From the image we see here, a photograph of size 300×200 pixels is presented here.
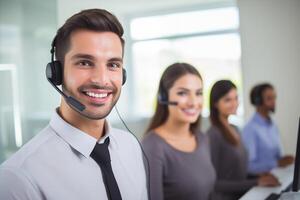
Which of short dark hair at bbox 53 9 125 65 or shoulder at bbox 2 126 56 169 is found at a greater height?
short dark hair at bbox 53 9 125 65

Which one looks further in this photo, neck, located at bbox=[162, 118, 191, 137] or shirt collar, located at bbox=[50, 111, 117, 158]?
neck, located at bbox=[162, 118, 191, 137]

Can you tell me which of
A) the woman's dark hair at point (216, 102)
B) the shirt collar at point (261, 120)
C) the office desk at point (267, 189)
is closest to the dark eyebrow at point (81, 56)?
the office desk at point (267, 189)

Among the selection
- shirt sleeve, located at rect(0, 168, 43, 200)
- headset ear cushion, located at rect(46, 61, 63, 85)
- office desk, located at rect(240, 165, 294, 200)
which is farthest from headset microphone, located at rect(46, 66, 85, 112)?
office desk, located at rect(240, 165, 294, 200)

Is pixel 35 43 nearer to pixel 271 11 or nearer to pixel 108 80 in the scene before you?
pixel 108 80

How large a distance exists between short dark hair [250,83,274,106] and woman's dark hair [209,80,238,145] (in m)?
0.32

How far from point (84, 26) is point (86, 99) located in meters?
0.19

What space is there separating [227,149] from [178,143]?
0.46 meters

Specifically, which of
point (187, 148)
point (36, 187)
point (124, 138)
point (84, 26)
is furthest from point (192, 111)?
point (36, 187)

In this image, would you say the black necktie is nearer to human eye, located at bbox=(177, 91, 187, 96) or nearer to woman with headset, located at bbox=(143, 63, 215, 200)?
woman with headset, located at bbox=(143, 63, 215, 200)

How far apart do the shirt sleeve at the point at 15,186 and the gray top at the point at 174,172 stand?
1.92 feet

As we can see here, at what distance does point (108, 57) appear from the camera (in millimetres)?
1020

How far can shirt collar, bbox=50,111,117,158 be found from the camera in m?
0.99

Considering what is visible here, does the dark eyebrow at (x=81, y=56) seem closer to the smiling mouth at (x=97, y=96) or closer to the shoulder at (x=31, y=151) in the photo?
the smiling mouth at (x=97, y=96)

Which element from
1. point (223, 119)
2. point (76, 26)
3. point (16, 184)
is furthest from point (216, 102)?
point (16, 184)
